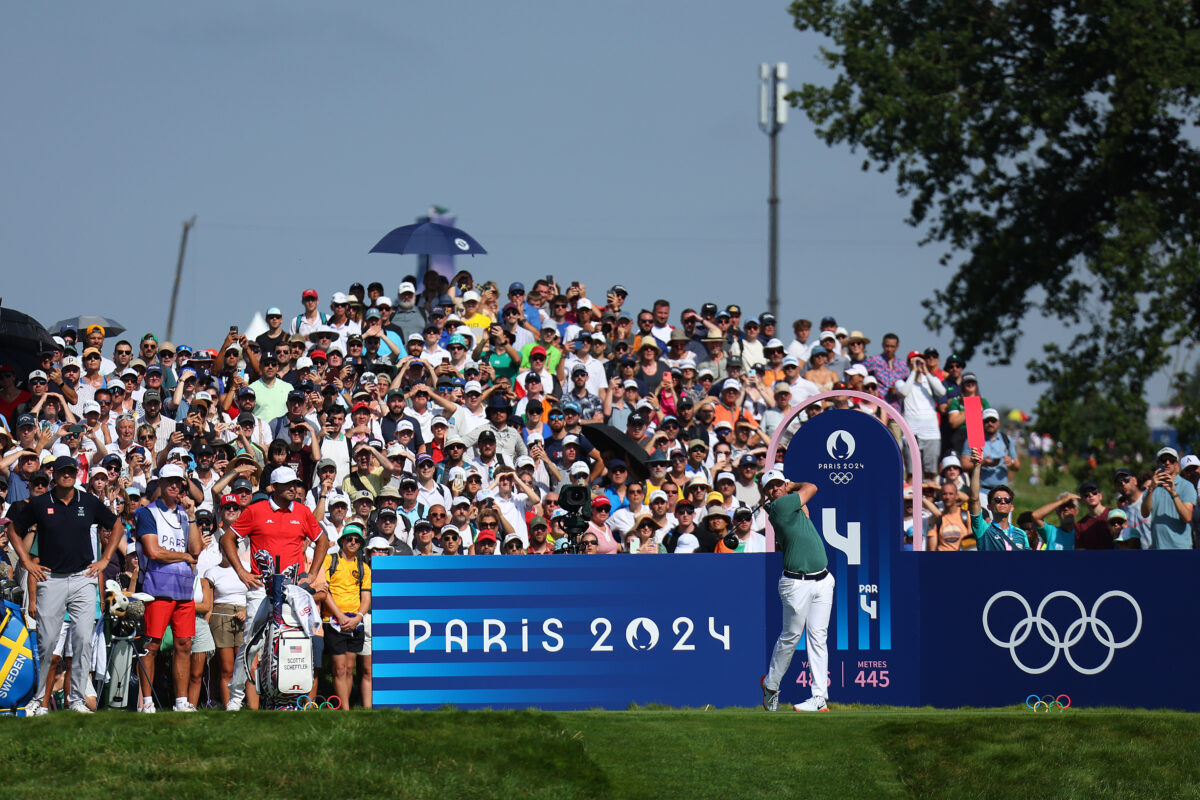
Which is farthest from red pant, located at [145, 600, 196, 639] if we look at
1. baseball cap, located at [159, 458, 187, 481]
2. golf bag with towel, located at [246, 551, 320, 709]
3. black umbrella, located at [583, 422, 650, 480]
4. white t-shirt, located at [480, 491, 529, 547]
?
black umbrella, located at [583, 422, 650, 480]

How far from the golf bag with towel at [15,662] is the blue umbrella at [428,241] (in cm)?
951

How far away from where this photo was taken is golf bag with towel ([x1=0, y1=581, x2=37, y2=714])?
1317 cm

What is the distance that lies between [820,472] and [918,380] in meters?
6.24

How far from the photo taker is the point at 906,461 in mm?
21094

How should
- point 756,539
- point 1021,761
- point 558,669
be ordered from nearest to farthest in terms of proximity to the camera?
point 1021,761, point 558,669, point 756,539

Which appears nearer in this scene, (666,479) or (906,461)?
(666,479)

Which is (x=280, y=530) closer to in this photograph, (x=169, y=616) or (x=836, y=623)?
(x=169, y=616)

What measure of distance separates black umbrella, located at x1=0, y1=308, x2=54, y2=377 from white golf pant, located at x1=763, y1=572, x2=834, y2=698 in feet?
30.7

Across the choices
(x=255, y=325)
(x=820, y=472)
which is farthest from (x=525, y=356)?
(x=255, y=325)

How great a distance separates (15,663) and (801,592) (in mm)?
6541

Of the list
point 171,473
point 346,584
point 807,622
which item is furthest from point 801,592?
point 171,473

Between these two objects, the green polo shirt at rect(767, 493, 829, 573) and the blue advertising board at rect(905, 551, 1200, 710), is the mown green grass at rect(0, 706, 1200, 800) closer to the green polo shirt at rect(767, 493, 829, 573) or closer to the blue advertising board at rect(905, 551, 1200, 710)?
the blue advertising board at rect(905, 551, 1200, 710)

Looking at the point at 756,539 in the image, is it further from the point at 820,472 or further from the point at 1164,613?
the point at 1164,613

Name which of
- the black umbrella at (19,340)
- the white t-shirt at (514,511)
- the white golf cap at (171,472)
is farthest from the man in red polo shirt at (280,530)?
the black umbrella at (19,340)
